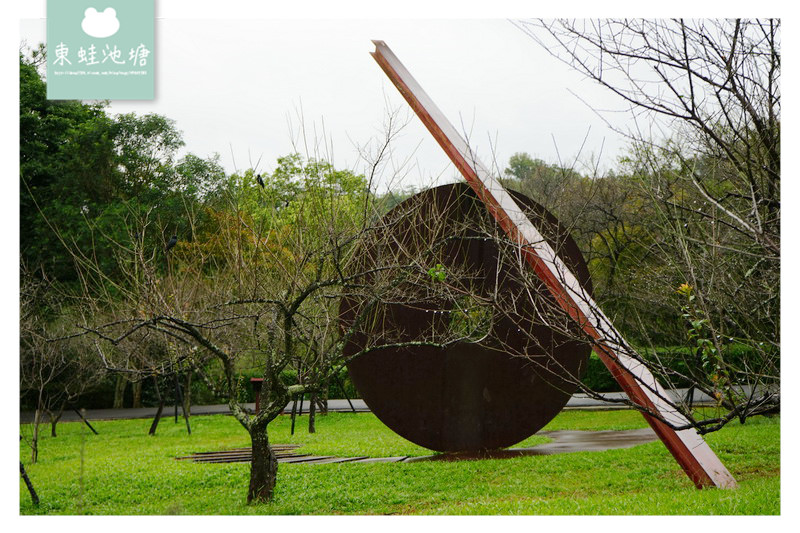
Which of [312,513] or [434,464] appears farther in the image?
[434,464]

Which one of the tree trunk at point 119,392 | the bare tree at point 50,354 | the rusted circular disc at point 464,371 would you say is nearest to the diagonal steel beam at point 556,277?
the rusted circular disc at point 464,371

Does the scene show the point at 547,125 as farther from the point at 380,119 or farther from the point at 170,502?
the point at 170,502

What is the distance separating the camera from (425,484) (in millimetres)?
6703

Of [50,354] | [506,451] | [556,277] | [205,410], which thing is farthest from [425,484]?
[205,410]

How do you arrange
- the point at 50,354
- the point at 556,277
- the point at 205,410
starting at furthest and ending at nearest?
1. the point at 205,410
2. the point at 50,354
3. the point at 556,277

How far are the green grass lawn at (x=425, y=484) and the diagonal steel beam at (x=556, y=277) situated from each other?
30cm

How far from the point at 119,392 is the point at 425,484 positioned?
11.8 metres

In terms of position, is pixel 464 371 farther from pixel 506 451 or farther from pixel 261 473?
pixel 261 473

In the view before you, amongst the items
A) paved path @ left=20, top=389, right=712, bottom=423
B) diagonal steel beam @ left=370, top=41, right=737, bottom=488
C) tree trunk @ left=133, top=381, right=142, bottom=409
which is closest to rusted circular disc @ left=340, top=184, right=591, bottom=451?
diagonal steel beam @ left=370, top=41, right=737, bottom=488

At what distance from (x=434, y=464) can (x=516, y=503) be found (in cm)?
190

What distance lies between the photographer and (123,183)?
12555mm
